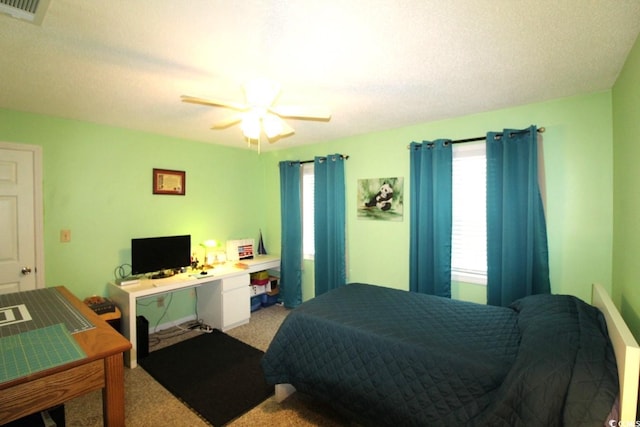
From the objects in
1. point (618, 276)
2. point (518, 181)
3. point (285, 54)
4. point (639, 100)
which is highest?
point (285, 54)

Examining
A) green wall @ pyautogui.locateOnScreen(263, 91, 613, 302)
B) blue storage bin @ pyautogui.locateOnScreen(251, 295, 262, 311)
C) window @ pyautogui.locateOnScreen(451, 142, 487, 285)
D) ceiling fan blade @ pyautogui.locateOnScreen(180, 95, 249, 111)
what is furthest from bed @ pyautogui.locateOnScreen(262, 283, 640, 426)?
blue storage bin @ pyautogui.locateOnScreen(251, 295, 262, 311)

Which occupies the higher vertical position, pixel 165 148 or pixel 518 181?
pixel 165 148

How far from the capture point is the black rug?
2.27 meters

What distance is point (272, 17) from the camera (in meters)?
1.41

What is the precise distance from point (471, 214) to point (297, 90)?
6.82 feet

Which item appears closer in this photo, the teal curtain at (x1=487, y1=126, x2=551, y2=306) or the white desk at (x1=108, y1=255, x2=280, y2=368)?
the teal curtain at (x1=487, y1=126, x2=551, y2=306)

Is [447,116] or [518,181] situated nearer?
[518,181]

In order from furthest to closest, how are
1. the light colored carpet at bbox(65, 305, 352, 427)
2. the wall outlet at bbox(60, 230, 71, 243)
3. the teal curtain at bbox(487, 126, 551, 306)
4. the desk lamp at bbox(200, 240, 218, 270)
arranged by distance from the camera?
1. the desk lamp at bbox(200, 240, 218, 270)
2. the wall outlet at bbox(60, 230, 71, 243)
3. the teal curtain at bbox(487, 126, 551, 306)
4. the light colored carpet at bbox(65, 305, 352, 427)

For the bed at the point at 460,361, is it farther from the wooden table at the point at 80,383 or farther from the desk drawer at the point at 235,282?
the desk drawer at the point at 235,282

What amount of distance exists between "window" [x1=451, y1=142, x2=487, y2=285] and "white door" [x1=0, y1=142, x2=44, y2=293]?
4.08m

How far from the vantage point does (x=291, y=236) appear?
4.31m

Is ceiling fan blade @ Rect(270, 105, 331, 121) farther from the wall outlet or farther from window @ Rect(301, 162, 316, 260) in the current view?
the wall outlet

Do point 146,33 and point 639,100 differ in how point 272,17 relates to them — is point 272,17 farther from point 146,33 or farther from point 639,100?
point 639,100

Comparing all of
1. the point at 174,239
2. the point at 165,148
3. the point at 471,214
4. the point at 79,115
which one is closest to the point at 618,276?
the point at 471,214
